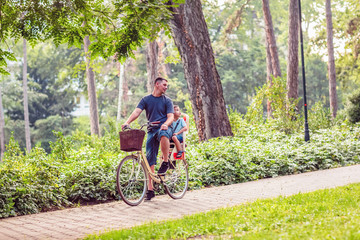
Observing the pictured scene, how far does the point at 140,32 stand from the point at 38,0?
5.89ft

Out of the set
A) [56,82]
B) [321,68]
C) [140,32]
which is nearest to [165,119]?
[140,32]

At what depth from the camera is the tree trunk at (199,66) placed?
15.5m

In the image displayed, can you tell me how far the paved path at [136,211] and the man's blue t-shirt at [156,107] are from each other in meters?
1.51

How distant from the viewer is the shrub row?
8.84 meters

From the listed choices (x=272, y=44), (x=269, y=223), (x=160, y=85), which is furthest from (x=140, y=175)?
(x=272, y=44)

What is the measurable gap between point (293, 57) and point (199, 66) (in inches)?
463

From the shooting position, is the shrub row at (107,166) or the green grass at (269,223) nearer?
the green grass at (269,223)

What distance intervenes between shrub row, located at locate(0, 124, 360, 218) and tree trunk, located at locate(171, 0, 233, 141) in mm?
910

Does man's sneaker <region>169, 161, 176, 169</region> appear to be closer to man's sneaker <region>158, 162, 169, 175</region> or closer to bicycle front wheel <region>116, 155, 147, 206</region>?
man's sneaker <region>158, 162, 169, 175</region>

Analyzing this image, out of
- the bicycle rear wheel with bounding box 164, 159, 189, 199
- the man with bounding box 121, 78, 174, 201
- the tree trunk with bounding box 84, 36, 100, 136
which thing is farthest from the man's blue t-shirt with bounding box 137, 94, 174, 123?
the tree trunk with bounding box 84, 36, 100, 136

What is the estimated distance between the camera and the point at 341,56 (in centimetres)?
3369

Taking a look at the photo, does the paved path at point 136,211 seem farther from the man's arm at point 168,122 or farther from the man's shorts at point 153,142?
the man's arm at point 168,122

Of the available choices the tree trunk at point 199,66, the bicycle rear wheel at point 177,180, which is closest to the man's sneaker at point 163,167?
the bicycle rear wheel at point 177,180

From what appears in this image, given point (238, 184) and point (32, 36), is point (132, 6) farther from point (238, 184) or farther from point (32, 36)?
point (238, 184)
